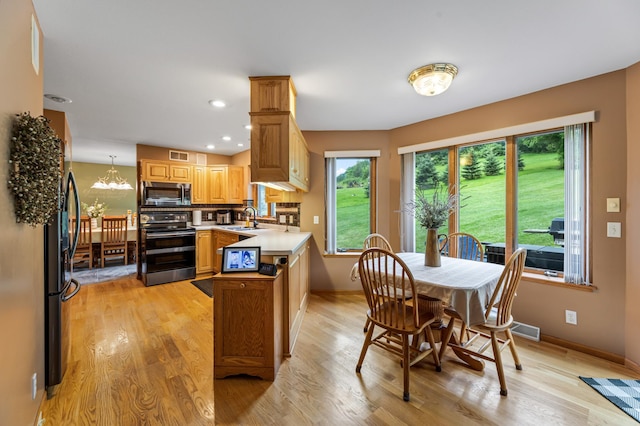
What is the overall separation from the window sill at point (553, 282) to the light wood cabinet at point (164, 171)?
5384mm

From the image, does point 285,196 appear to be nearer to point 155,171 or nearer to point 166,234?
point 166,234

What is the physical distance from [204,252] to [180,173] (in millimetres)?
1557

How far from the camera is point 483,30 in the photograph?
173 centimetres

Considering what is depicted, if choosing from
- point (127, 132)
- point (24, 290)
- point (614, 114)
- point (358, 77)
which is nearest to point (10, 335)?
point (24, 290)

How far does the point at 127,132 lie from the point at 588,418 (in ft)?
19.0

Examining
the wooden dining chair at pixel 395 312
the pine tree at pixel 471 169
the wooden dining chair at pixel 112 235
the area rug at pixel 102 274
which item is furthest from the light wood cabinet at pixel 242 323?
the wooden dining chair at pixel 112 235

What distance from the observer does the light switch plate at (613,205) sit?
2188 millimetres

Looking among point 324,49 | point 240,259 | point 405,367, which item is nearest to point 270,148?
point 324,49

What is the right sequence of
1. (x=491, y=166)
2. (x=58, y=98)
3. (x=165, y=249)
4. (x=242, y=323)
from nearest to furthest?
1. (x=242, y=323)
2. (x=58, y=98)
3. (x=491, y=166)
4. (x=165, y=249)

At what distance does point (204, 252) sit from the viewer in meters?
4.80

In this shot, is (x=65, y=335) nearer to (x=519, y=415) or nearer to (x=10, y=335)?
(x=10, y=335)

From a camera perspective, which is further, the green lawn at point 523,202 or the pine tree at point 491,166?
the pine tree at point 491,166

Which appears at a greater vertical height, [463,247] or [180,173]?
[180,173]

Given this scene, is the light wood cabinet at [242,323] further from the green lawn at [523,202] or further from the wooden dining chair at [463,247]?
the green lawn at [523,202]
